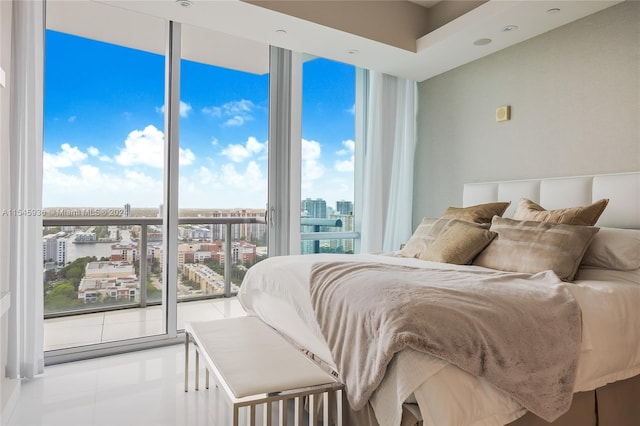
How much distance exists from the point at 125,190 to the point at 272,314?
1.61 m

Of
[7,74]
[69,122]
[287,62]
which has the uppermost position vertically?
[287,62]

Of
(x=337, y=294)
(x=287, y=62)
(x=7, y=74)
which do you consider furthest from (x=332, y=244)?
(x=7, y=74)

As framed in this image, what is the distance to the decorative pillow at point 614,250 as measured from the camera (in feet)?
7.25

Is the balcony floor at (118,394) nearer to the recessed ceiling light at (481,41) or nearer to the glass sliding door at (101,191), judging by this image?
the glass sliding door at (101,191)

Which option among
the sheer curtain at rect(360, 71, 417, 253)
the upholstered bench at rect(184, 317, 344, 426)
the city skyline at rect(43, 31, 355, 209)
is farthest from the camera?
the sheer curtain at rect(360, 71, 417, 253)

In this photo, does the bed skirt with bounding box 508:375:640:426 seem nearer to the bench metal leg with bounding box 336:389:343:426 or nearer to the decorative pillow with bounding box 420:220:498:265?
the bench metal leg with bounding box 336:389:343:426

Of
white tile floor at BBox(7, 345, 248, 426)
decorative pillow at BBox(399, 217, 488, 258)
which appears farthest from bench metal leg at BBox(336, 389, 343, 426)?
decorative pillow at BBox(399, 217, 488, 258)

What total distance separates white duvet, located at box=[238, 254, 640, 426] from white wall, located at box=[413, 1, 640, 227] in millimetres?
1116

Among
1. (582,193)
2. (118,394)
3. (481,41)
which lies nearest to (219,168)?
(118,394)

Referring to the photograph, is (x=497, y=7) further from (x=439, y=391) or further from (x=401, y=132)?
(x=439, y=391)

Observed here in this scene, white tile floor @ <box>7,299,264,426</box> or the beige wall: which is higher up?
the beige wall

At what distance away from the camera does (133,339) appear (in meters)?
3.15

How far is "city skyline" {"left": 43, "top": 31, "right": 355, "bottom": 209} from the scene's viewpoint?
2955 mm

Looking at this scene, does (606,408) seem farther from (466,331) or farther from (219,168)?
(219,168)
